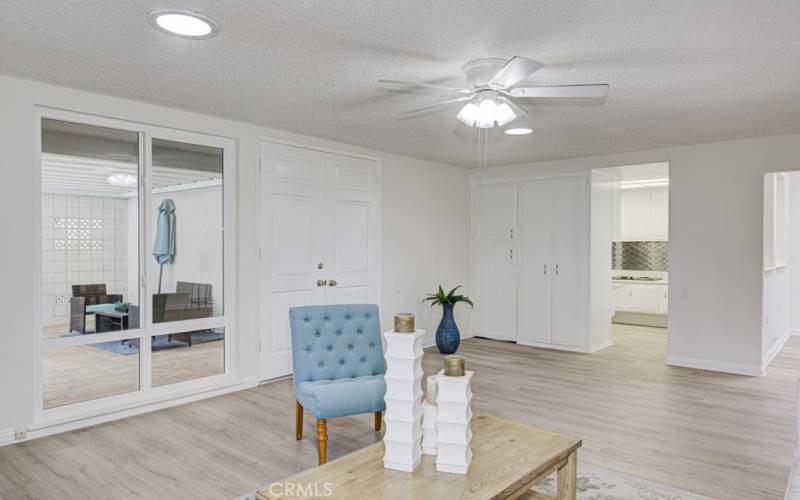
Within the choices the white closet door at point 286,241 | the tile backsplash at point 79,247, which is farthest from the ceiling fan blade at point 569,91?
the tile backsplash at point 79,247

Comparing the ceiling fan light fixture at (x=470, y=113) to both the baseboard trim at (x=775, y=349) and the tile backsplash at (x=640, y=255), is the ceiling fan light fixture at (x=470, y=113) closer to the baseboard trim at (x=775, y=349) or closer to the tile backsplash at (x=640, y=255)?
the baseboard trim at (x=775, y=349)

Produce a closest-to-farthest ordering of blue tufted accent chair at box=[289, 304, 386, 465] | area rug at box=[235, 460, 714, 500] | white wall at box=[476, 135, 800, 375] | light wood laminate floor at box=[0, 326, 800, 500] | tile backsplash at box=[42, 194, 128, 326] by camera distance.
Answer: area rug at box=[235, 460, 714, 500]
light wood laminate floor at box=[0, 326, 800, 500]
blue tufted accent chair at box=[289, 304, 386, 465]
tile backsplash at box=[42, 194, 128, 326]
white wall at box=[476, 135, 800, 375]

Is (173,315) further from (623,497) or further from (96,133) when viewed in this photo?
(623,497)

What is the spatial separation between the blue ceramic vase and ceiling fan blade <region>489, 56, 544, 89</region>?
12.8 feet

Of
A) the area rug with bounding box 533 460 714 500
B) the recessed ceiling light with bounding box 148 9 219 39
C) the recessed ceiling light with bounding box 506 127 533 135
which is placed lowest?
the area rug with bounding box 533 460 714 500

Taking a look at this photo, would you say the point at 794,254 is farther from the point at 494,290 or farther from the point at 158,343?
the point at 158,343

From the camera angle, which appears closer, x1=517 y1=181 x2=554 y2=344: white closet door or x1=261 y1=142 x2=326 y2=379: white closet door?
x1=261 y1=142 x2=326 y2=379: white closet door

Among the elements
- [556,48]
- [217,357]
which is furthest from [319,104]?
→ [217,357]

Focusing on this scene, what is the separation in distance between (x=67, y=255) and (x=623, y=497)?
4.01m

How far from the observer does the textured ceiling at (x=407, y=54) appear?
2.46 m

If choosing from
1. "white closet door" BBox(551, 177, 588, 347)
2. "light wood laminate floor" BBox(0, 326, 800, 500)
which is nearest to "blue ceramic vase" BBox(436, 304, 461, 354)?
"light wood laminate floor" BBox(0, 326, 800, 500)

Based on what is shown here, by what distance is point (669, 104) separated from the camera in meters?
4.06

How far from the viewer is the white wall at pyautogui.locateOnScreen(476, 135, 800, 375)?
5305 millimetres

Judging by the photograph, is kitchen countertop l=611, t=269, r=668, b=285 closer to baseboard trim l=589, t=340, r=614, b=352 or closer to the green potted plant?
baseboard trim l=589, t=340, r=614, b=352
